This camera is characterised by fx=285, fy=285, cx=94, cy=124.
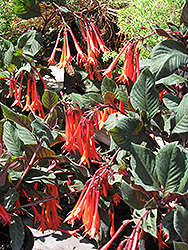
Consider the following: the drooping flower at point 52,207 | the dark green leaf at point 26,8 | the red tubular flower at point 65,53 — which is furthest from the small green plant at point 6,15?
the drooping flower at point 52,207

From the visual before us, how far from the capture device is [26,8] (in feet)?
4.61

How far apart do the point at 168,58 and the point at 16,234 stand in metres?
0.74

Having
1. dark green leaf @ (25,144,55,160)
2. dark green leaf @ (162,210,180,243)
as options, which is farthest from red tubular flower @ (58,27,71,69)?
dark green leaf @ (162,210,180,243)

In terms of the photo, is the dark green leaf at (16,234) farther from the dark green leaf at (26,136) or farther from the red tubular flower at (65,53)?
the red tubular flower at (65,53)

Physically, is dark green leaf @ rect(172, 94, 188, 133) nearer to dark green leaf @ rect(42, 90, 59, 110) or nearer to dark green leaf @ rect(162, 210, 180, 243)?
dark green leaf @ rect(162, 210, 180, 243)

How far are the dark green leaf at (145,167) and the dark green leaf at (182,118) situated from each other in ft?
0.36

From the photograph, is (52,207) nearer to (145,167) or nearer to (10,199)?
(10,199)

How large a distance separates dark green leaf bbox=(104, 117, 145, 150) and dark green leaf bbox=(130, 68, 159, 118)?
0.05 meters

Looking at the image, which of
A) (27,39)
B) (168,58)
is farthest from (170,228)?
(27,39)

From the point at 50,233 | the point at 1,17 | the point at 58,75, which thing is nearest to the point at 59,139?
the point at 50,233

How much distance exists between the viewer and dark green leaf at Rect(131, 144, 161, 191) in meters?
0.70

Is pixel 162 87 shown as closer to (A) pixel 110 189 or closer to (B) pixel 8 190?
(A) pixel 110 189

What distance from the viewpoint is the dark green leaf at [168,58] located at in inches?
29.8

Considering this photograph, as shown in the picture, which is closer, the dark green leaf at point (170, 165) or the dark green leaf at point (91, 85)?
the dark green leaf at point (170, 165)
